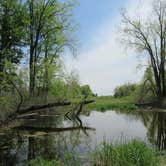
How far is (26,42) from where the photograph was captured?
28.1m

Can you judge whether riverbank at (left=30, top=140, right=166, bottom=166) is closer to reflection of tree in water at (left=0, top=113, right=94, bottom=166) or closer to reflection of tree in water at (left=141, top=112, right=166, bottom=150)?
reflection of tree in water at (left=0, top=113, right=94, bottom=166)

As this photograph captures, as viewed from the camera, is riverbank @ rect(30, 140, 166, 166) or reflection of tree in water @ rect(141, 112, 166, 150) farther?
reflection of tree in water @ rect(141, 112, 166, 150)

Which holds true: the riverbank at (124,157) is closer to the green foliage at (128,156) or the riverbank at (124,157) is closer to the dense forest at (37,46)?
the green foliage at (128,156)

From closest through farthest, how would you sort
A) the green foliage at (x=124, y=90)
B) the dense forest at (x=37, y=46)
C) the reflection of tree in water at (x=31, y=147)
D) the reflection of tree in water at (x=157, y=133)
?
the reflection of tree in water at (x=31, y=147), the reflection of tree in water at (x=157, y=133), the dense forest at (x=37, y=46), the green foliage at (x=124, y=90)

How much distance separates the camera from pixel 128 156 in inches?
255

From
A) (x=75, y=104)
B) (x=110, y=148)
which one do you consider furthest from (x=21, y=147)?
(x=75, y=104)

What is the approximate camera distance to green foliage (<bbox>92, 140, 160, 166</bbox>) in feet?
20.5

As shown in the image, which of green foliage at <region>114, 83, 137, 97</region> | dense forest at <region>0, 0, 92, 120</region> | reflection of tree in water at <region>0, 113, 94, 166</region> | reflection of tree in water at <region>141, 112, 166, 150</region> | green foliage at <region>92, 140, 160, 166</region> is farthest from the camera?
green foliage at <region>114, 83, 137, 97</region>

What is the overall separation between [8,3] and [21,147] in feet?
64.9

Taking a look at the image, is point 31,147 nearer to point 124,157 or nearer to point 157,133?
point 124,157

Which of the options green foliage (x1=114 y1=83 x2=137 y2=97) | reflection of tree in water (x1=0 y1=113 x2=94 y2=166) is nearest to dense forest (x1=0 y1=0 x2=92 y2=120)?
reflection of tree in water (x1=0 y1=113 x2=94 y2=166)

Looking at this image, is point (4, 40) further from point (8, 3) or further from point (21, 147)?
point (21, 147)

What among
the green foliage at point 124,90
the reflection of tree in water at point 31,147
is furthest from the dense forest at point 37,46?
the green foliage at point 124,90

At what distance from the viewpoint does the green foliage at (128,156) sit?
624cm
